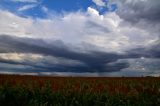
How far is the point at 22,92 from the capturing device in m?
22.4

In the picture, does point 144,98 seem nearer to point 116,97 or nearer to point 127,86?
point 116,97

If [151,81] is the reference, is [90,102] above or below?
below

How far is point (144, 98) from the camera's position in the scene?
21016mm

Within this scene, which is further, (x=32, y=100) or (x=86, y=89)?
(x=86, y=89)

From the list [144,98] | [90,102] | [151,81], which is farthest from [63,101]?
[151,81]

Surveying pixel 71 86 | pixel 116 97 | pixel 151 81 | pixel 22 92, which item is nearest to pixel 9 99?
pixel 22 92

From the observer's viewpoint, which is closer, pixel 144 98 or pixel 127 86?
pixel 144 98

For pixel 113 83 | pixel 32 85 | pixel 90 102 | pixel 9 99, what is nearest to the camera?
pixel 90 102

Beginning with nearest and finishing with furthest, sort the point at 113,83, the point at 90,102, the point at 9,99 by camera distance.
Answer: the point at 90,102 < the point at 9,99 < the point at 113,83

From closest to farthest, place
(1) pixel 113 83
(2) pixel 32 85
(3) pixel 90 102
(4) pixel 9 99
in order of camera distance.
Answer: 1. (3) pixel 90 102
2. (4) pixel 9 99
3. (2) pixel 32 85
4. (1) pixel 113 83

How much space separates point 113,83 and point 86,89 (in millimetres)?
3681

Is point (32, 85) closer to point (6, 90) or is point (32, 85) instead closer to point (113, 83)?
point (6, 90)

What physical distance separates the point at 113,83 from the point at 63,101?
5918 millimetres

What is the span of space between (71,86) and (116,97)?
168 inches
